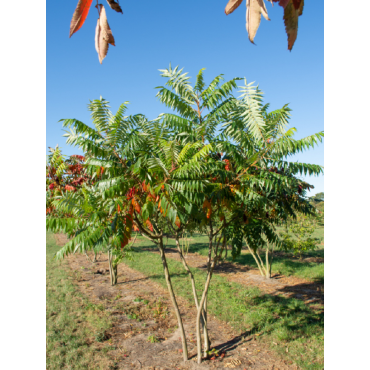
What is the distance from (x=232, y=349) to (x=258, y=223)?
268 cm

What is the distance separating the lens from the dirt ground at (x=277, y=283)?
8211 mm

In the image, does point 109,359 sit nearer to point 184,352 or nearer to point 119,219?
point 184,352

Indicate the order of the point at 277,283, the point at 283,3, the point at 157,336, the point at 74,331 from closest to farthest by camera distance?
the point at 283,3 → the point at 157,336 → the point at 74,331 → the point at 277,283

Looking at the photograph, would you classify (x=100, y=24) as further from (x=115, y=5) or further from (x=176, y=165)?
(x=176, y=165)

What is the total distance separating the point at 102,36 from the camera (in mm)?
797

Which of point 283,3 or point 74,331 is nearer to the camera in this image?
point 283,3

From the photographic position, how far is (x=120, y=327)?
233 inches

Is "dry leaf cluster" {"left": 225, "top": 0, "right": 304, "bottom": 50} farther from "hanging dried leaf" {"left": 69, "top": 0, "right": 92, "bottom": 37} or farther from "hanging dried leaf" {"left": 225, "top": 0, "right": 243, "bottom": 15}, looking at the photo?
"hanging dried leaf" {"left": 69, "top": 0, "right": 92, "bottom": 37}

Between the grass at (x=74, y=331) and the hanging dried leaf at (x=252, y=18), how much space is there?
17.1ft

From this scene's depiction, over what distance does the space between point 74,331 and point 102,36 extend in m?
6.39

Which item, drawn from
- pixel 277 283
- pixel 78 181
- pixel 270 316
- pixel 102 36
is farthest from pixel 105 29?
pixel 277 283

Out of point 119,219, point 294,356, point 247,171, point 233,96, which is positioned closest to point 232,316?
point 294,356

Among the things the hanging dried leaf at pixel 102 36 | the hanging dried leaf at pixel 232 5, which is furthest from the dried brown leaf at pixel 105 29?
the hanging dried leaf at pixel 232 5

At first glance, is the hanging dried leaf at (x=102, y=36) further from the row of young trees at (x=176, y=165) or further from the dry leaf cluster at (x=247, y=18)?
the row of young trees at (x=176, y=165)
